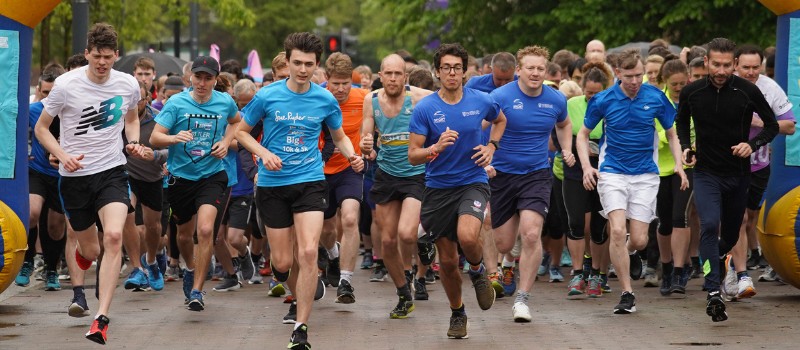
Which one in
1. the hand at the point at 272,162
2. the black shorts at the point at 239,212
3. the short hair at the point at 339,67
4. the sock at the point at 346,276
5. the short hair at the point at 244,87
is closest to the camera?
the hand at the point at 272,162

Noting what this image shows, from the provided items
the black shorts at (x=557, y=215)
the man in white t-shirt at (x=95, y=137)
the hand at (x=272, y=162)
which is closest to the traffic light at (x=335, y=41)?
the black shorts at (x=557, y=215)

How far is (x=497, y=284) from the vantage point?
1237 cm

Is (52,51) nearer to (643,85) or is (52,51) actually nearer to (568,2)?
(568,2)

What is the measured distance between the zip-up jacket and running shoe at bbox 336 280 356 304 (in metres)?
2.93

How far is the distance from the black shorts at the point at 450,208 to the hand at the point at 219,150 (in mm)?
1867

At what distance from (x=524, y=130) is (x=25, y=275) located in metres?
5.21

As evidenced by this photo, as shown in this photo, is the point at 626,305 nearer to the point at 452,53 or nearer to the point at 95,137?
the point at 452,53

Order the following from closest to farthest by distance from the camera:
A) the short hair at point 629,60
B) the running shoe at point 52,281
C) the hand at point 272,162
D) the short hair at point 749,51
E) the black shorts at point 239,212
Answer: the hand at point 272,162 < the short hair at point 629,60 < the short hair at point 749,51 < the running shoe at point 52,281 < the black shorts at point 239,212

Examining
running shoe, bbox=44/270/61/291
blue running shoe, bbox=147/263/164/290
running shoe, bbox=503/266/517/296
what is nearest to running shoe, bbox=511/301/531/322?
running shoe, bbox=503/266/517/296

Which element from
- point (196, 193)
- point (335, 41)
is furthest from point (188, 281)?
point (335, 41)

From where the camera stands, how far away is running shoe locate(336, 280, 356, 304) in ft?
39.3

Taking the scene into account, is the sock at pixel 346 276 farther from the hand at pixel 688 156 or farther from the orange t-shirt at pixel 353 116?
the hand at pixel 688 156

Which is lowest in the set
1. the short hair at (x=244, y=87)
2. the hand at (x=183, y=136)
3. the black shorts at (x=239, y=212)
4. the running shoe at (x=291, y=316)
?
the running shoe at (x=291, y=316)

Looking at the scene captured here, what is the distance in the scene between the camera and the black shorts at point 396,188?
11.8 metres
